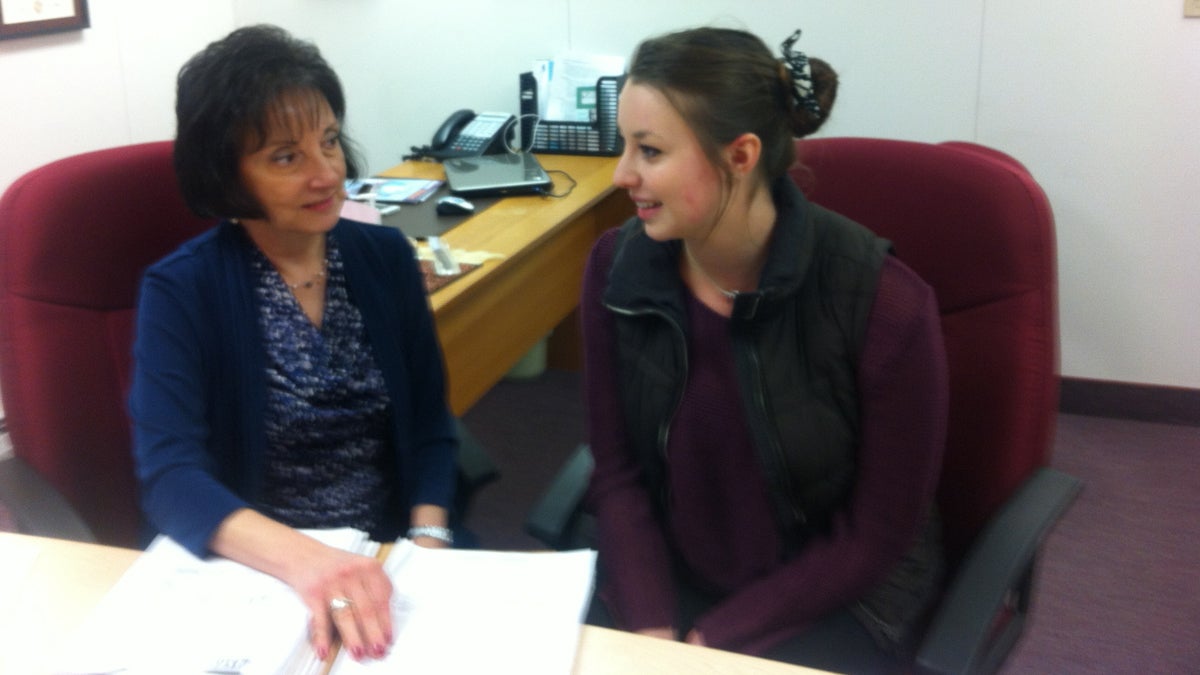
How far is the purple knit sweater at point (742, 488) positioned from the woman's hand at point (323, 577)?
431 millimetres

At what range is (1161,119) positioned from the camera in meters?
2.57

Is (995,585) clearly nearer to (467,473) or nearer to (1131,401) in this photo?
(467,473)

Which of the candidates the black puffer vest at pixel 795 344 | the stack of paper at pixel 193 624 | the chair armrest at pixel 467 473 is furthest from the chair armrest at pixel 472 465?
the stack of paper at pixel 193 624

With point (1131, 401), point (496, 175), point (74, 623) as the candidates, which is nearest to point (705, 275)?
point (74, 623)

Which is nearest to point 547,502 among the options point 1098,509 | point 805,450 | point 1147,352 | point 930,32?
point 805,450

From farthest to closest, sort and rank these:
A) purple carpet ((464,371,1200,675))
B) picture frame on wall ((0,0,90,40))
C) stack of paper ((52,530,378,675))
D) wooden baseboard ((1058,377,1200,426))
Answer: wooden baseboard ((1058,377,1200,426)) < picture frame on wall ((0,0,90,40)) < purple carpet ((464,371,1200,675)) < stack of paper ((52,530,378,675))

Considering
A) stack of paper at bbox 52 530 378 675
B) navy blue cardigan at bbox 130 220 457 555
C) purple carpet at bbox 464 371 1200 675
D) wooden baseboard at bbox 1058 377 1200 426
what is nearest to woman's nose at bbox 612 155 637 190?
navy blue cardigan at bbox 130 220 457 555

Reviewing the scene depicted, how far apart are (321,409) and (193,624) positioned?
1.49 ft

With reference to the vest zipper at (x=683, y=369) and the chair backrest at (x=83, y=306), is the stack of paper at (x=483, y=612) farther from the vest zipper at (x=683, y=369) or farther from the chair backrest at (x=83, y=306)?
the chair backrest at (x=83, y=306)

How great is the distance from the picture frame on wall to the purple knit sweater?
173 centimetres

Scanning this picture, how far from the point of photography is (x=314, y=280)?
1353 mm

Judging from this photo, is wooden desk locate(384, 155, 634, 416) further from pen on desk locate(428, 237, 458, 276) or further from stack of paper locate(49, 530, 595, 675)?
stack of paper locate(49, 530, 595, 675)

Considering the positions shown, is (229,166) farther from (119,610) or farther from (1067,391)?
(1067,391)

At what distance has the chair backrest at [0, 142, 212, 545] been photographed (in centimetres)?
129
